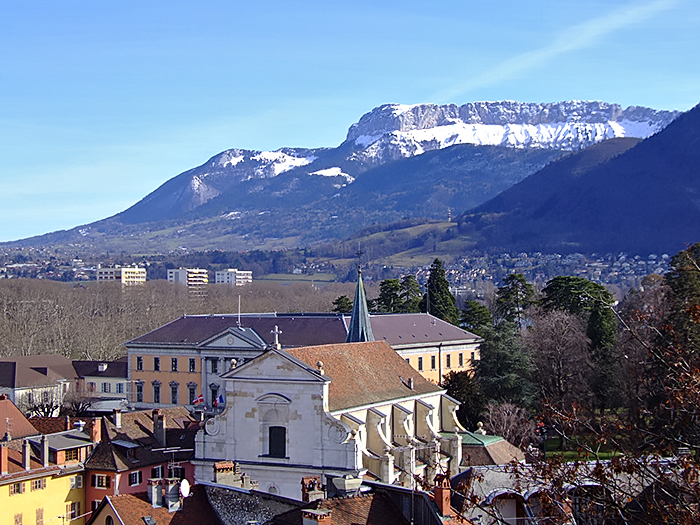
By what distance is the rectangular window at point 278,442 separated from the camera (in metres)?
41.1

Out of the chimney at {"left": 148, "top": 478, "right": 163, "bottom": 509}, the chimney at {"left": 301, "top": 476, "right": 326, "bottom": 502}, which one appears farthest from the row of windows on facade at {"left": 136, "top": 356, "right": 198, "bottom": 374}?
the chimney at {"left": 301, "top": 476, "right": 326, "bottom": 502}

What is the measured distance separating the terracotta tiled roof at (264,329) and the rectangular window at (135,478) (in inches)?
1078

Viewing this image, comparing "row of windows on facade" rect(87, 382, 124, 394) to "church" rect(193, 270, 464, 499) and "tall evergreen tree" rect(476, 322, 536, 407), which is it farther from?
"church" rect(193, 270, 464, 499)

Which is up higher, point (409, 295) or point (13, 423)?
point (409, 295)

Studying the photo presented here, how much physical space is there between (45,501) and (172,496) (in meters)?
16.3

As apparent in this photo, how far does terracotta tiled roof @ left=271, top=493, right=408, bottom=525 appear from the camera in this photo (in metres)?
24.8

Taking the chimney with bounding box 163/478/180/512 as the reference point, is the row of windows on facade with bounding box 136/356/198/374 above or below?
below

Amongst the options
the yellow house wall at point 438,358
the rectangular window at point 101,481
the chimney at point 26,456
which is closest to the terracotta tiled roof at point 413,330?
the yellow house wall at point 438,358

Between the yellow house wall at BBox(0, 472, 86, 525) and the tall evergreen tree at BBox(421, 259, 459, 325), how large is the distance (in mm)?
48753

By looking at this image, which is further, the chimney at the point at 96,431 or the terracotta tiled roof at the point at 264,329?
the terracotta tiled roof at the point at 264,329

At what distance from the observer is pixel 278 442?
4125 cm

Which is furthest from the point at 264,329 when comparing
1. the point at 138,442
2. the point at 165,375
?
the point at 138,442

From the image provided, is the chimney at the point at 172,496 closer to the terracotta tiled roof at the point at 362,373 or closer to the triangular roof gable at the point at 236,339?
the terracotta tiled roof at the point at 362,373

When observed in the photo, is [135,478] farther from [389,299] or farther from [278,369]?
[389,299]
